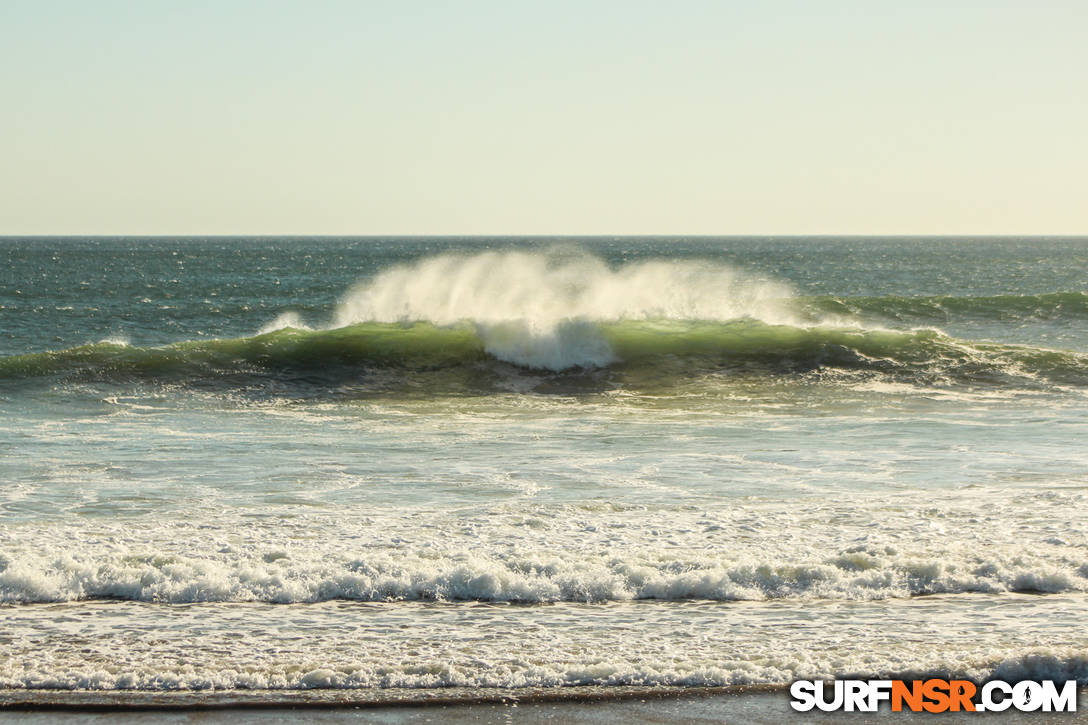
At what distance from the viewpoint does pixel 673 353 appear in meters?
23.3

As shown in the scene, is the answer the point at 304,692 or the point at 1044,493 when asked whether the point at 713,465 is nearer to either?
the point at 1044,493

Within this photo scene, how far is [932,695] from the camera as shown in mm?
6047

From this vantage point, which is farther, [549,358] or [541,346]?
[541,346]

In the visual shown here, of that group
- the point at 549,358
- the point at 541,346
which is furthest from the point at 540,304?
the point at 549,358

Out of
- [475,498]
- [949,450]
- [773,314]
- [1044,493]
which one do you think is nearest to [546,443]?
[475,498]

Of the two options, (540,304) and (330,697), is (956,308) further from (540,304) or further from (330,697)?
(330,697)

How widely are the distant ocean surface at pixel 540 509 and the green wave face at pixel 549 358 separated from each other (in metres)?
0.10

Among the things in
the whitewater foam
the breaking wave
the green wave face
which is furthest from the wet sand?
the whitewater foam

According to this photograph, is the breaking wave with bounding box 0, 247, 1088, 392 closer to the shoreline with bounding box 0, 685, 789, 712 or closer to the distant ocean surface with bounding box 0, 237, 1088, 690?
the distant ocean surface with bounding box 0, 237, 1088, 690

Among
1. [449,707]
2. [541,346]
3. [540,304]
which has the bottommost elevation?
[449,707]

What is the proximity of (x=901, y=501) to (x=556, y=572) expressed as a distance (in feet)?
13.0

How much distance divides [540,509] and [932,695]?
4.59 meters

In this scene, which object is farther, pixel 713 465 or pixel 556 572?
pixel 713 465

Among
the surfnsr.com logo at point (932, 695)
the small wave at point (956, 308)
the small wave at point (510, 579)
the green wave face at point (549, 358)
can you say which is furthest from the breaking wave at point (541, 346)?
the surfnsr.com logo at point (932, 695)
